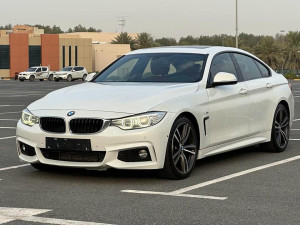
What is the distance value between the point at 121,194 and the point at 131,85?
1.76 m

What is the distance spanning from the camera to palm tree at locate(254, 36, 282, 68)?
89000 millimetres

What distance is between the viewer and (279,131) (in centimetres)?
914

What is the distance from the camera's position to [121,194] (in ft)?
19.8

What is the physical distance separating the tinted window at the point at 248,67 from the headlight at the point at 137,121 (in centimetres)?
251

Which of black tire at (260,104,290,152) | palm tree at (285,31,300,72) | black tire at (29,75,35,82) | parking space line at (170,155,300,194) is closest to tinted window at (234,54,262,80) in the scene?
black tire at (260,104,290,152)

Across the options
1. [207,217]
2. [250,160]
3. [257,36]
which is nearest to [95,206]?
[207,217]

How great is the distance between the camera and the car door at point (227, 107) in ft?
24.5

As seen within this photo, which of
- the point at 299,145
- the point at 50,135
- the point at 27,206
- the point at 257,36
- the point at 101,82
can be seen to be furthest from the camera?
the point at 257,36

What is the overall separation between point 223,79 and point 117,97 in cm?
154

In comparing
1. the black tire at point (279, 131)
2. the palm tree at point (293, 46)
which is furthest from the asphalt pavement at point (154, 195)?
the palm tree at point (293, 46)

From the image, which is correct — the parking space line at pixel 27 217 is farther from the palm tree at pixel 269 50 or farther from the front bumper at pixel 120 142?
the palm tree at pixel 269 50

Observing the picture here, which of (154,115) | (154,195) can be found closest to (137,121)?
A: (154,115)

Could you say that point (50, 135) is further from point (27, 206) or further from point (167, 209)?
point (167, 209)

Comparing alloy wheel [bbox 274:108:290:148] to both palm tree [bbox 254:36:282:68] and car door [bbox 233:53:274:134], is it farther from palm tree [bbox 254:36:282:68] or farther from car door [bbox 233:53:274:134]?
palm tree [bbox 254:36:282:68]
